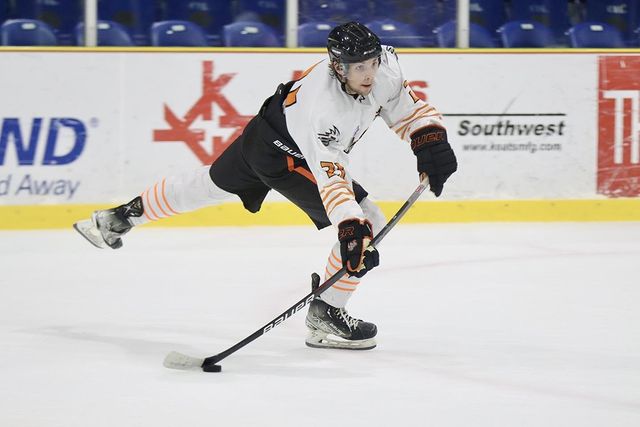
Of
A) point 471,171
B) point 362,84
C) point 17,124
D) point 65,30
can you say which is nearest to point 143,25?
point 65,30

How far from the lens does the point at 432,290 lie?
4656 mm

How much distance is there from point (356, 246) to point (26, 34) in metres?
3.65

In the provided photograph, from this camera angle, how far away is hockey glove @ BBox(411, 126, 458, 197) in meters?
3.60

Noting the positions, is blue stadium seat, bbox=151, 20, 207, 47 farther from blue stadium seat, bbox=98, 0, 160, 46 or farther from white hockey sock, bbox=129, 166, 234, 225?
white hockey sock, bbox=129, 166, 234, 225

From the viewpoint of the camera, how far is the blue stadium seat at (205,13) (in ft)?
21.7

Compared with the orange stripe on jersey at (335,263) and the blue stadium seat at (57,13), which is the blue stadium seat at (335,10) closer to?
the blue stadium seat at (57,13)

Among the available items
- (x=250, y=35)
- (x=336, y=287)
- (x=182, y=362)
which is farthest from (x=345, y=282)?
(x=250, y=35)

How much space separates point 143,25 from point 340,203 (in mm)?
3612

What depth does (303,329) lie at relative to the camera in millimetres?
4004

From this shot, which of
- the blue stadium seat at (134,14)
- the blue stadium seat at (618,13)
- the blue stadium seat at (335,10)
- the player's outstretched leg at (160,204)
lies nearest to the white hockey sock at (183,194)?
the player's outstretched leg at (160,204)

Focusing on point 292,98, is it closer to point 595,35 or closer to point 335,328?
point 335,328

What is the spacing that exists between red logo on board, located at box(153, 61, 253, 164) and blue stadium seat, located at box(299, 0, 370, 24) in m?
0.70

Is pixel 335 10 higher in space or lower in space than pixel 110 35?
higher

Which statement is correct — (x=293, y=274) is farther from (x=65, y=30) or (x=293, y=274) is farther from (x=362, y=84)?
(x=65, y=30)
